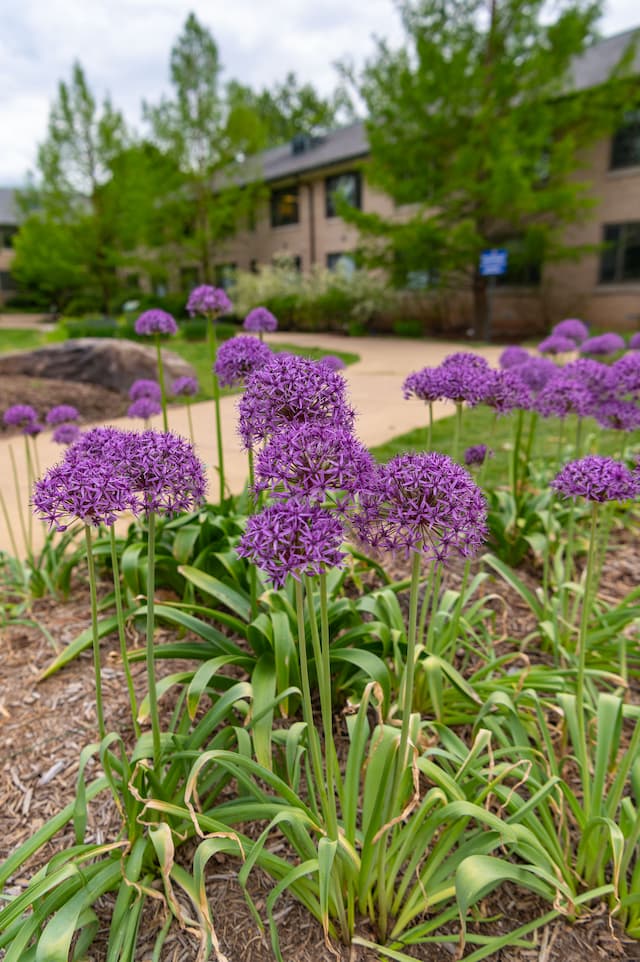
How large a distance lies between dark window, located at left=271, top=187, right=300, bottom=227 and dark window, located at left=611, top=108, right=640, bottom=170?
12988 millimetres

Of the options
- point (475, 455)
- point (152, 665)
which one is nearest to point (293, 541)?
point (152, 665)

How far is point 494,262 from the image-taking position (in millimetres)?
15531

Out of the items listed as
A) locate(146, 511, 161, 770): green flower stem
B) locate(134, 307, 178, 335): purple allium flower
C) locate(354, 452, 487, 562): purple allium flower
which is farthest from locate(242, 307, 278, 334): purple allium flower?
locate(354, 452, 487, 562): purple allium flower

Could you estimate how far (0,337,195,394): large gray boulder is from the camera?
9945 mm

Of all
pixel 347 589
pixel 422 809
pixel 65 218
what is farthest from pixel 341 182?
pixel 422 809

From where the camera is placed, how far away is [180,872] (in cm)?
162

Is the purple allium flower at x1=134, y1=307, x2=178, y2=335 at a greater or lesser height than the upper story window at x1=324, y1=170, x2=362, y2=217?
lesser

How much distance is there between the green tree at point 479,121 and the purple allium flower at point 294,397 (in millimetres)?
15182

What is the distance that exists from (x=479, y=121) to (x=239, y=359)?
16291 mm

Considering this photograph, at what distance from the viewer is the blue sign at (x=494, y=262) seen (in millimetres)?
15430

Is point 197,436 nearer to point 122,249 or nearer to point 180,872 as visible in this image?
point 180,872

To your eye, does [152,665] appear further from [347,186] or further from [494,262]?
[347,186]

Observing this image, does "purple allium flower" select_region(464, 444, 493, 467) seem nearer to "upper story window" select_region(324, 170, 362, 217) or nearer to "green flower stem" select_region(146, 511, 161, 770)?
"green flower stem" select_region(146, 511, 161, 770)

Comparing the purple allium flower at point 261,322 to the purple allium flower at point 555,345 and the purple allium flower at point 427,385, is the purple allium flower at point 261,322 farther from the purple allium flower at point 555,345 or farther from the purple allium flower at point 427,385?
the purple allium flower at point 555,345
